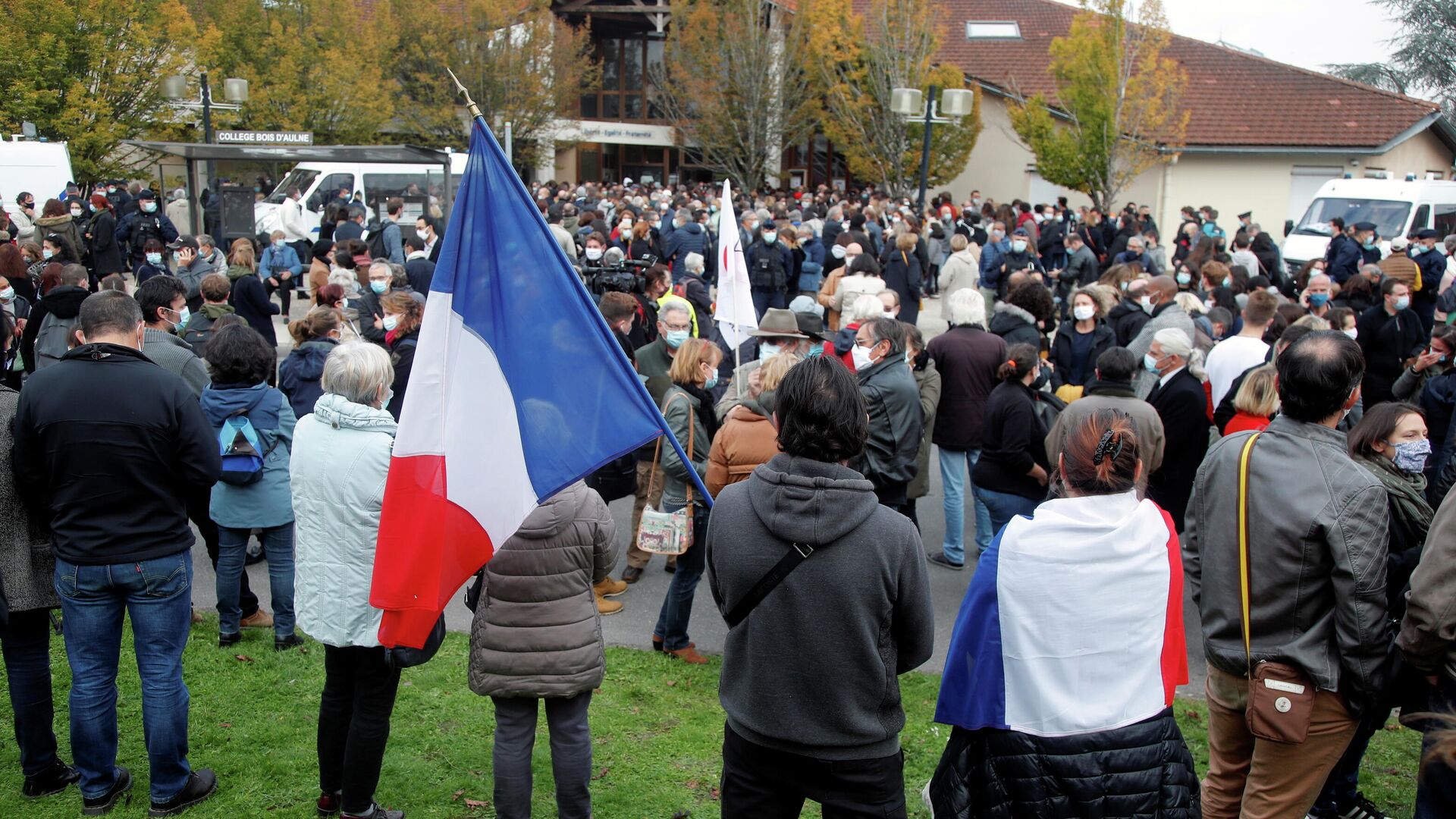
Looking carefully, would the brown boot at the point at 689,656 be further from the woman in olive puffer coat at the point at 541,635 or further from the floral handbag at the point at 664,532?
the woman in olive puffer coat at the point at 541,635

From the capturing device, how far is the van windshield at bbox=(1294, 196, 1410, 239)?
67.2 feet

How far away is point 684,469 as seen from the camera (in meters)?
5.86

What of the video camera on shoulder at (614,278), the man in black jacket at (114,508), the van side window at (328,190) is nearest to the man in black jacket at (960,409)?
the video camera on shoulder at (614,278)

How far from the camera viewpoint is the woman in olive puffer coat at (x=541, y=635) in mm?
3766

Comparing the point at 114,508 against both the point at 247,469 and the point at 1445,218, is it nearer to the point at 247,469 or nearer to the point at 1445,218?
the point at 247,469

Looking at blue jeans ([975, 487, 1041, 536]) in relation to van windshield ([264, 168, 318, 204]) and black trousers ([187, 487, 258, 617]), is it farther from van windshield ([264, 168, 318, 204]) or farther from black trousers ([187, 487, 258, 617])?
van windshield ([264, 168, 318, 204])

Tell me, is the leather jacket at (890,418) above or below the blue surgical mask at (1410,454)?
below

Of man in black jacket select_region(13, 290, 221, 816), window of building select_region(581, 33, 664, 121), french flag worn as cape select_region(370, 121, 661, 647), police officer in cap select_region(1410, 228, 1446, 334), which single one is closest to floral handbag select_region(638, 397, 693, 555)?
french flag worn as cape select_region(370, 121, 661, 647)

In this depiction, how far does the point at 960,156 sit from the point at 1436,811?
28350 mm

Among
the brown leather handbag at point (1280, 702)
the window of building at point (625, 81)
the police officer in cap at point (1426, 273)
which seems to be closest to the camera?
the brown leather handbag at point (1280, 702)

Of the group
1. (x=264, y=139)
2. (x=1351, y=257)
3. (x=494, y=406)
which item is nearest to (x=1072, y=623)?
(x=494, y=406)

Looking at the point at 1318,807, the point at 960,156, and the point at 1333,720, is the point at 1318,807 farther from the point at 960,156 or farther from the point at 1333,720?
the point at 960,156

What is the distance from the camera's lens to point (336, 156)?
19.2m

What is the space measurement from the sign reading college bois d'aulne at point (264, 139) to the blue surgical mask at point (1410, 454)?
1851cm
